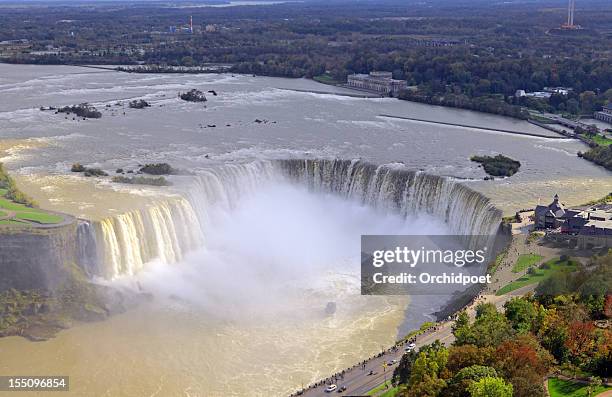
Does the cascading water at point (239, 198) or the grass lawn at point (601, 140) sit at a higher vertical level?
the grass lawn at point (601, 140)

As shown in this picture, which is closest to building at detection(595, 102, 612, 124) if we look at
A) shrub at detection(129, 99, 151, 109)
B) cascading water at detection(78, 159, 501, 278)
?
cascading water at detection(78, 159, 501, 278)

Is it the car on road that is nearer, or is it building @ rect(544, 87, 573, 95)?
the car on road

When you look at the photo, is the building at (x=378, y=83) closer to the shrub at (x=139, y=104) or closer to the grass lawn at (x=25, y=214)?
the shrub at (x=139, y=104)

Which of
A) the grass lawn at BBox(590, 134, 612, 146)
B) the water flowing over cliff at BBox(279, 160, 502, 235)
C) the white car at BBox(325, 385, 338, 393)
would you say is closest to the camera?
the white car at BBox(325, 385, 338, 393)

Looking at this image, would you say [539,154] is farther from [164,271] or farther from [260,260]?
[164,271]

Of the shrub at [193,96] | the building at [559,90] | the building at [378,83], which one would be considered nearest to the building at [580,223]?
the building at [559,90]

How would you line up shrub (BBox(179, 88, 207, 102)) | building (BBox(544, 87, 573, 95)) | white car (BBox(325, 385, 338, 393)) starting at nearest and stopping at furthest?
white car (BBox(325, 385, 338, 393)) < shrub (BBox(179, 88, 207, 102)) < building (BBox(544, 87, 573, 95))

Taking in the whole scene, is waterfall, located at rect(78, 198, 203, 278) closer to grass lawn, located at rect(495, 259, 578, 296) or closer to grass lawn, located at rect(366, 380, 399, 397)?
grass lawn, located at rect(366, 380, 399, 397)
